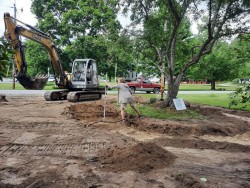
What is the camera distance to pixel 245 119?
1377 cm

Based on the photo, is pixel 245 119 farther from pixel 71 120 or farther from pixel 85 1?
pixel 85 1

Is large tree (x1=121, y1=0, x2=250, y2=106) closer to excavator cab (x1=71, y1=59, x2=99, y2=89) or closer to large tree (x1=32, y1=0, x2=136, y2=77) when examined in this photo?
excavator cab (x1=71, y1=59, x2=99, y2=89)

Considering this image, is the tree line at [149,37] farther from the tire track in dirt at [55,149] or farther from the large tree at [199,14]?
the tire track in dirt at [55,149]

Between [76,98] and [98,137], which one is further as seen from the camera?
[76,98]

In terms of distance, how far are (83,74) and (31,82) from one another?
4742 mm

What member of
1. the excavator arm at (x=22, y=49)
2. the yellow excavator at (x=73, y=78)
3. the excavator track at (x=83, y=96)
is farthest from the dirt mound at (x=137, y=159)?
the excavator track at (x=83, y=96)

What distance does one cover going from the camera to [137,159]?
663 cm

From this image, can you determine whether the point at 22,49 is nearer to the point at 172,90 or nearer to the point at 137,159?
the point at 172,90

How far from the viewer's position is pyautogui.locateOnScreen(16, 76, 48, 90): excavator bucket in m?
15.7

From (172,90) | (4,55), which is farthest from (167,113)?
(4,55)

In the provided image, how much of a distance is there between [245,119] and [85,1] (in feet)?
94.6

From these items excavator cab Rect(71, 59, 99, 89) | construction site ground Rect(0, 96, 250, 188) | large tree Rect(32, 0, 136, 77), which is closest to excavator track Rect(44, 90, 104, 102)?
excavator cab Rect(71, 59, 99, 89)

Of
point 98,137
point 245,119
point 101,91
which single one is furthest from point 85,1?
point 98,137

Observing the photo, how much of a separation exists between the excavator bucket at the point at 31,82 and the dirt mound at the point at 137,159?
32.3ft
